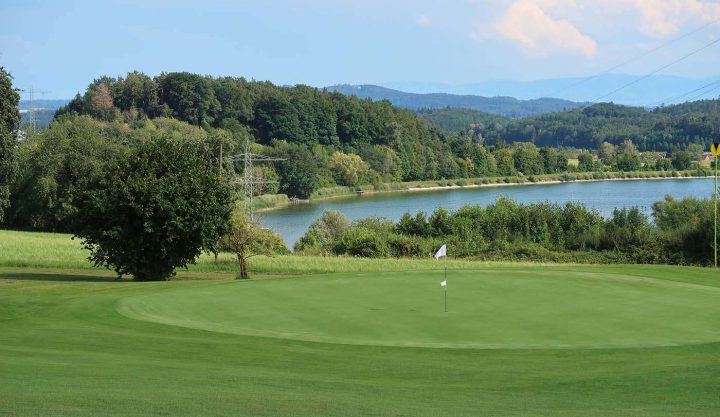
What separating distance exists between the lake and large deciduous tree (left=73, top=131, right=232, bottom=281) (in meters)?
42.2

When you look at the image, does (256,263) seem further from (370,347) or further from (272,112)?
(272,112)

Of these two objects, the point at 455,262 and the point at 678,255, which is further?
the point at 678,255

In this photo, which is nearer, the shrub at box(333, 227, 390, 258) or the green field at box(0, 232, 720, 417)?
the green field at box(0, 232, 720, 417)

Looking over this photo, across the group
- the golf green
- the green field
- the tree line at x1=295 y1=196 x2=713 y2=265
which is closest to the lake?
the tree line at x1=295 y1=196 x2=713 y2=265

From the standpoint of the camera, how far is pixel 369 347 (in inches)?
609

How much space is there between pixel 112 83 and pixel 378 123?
47.6 metres

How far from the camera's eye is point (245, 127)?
474 ft

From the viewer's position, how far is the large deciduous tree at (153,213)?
29.7 meters

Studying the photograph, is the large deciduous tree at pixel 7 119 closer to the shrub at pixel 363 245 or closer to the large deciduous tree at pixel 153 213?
the large deciduous tree at pixel 153 213

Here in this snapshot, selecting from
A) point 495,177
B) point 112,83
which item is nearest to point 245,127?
point 112,83

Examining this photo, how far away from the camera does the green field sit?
35.2ft

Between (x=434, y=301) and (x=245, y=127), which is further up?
(x=245, y=127)

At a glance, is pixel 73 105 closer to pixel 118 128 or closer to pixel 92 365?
pixel 118 128

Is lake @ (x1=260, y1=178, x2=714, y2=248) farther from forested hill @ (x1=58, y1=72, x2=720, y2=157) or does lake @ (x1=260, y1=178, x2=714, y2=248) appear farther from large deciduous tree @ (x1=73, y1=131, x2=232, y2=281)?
large deciduous tree @ (x1=73, y1=131, x2=232, y2=281)
